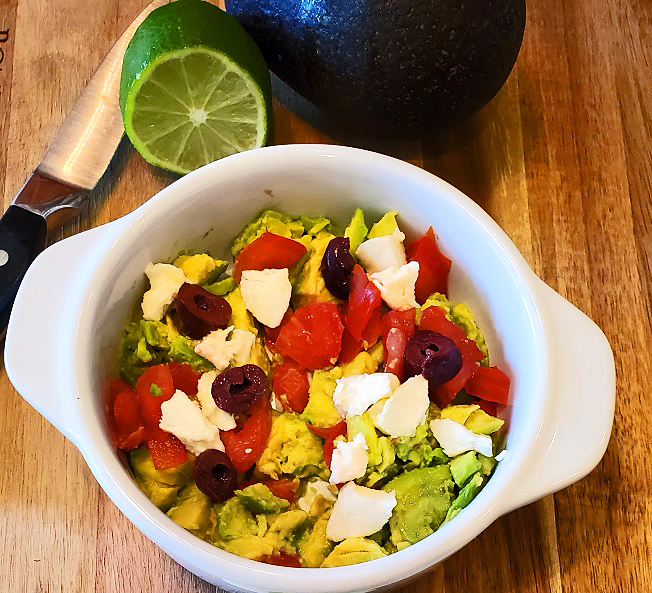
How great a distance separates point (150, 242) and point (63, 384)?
0.69ft

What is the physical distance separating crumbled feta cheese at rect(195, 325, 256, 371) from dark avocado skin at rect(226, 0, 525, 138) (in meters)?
0.40

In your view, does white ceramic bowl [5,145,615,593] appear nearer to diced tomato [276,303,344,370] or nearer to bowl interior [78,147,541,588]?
bowl interior [78,147,541,588]

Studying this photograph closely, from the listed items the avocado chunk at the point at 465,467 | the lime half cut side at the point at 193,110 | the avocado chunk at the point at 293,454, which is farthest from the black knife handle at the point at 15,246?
the avocado chunk at the point at 465,467

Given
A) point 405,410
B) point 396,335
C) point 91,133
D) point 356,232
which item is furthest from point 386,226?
point 91,133

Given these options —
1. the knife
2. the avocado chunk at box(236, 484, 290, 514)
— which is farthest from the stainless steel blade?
the avocado chunk at box(236, 484, 290, 514)

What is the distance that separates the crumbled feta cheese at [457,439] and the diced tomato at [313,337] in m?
0.15

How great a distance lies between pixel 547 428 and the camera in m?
0.83

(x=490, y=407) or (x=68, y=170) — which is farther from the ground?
(x=68, y=170)

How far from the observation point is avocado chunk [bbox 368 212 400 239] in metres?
1.02

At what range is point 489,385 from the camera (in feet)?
3.10

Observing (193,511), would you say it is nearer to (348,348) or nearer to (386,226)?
(348,348)

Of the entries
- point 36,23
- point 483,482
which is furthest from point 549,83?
point 36,23

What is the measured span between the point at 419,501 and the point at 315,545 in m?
0.13

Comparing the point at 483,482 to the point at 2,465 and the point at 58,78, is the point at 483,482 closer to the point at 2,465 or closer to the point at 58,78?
the point at 2,465
